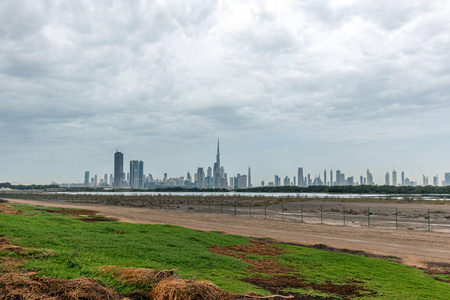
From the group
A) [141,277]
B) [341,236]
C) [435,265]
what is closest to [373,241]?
[341,236]

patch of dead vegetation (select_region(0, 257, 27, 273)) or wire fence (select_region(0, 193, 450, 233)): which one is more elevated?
patch of dead vegetation (select_region(0, 257, 27, 273))

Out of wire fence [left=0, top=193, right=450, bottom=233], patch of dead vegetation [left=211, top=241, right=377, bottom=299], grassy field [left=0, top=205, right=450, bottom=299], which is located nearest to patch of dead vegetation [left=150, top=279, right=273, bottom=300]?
grassy field [left=0, top=205, right=450, bottom=299]

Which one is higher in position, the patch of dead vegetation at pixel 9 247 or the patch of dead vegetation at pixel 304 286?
the patch of dead vegetation at pixel 9 247

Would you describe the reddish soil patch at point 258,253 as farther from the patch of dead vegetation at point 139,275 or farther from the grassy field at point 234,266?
the patch of dead vegetation at point 139,275

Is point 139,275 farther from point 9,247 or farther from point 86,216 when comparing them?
point 86,216

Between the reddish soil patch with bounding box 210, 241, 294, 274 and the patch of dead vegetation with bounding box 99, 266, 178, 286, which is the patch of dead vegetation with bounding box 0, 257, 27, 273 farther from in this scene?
the reddish soil patch with bounding box 210, 241, 294, 274

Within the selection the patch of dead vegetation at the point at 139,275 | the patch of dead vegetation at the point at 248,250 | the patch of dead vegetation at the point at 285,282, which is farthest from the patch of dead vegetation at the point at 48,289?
the patch of dead vegetation at the point at 248,250

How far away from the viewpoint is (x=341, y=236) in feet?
97.0

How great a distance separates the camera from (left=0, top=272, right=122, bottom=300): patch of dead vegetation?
649cm

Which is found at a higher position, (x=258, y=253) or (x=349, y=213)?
(x=258, y=253)

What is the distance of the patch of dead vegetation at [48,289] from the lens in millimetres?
6492

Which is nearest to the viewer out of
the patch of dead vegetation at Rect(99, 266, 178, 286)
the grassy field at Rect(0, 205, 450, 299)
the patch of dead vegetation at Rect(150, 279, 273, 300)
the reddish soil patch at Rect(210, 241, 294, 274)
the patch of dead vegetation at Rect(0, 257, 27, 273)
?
the patch of dead vegetation at Rect(150, 279, 273, 300)

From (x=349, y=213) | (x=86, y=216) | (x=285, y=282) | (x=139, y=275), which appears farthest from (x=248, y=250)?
(x=349, y=213)

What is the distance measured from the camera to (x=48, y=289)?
273 inches
